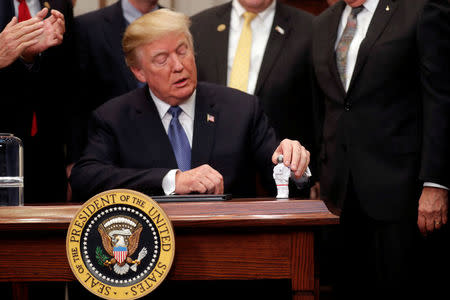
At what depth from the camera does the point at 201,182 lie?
7.44 feet

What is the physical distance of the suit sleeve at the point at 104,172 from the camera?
2.44 metres

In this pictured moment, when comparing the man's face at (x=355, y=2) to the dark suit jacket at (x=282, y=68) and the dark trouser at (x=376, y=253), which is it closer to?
the dark suit jacket at (x=282, y=68)

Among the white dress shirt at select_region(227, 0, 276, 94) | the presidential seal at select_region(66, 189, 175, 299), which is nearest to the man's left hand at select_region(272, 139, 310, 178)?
the presidential seal at select_region(66, 189, 175, 299)

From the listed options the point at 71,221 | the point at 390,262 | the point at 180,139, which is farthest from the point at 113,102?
the point at 390,262

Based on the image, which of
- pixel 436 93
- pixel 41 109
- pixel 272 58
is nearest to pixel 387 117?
pixel 436 93

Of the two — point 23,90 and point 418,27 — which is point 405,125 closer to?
point 418,27

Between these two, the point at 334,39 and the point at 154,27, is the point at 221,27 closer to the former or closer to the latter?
the point at 334,39

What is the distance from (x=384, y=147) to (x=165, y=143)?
963 mm

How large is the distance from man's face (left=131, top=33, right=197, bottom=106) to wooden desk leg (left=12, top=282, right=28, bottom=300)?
1.10m

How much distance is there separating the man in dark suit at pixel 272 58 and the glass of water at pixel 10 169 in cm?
122

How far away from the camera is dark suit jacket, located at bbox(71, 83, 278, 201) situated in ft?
8.50

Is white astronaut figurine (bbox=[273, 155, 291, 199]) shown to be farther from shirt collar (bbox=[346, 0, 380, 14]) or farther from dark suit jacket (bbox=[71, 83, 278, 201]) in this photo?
shirt collar (bbox=[346, 0, 380, 14])

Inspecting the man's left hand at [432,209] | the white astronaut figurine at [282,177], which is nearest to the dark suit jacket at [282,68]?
the man's left hand at [432,209]

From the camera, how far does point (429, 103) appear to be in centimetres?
269
